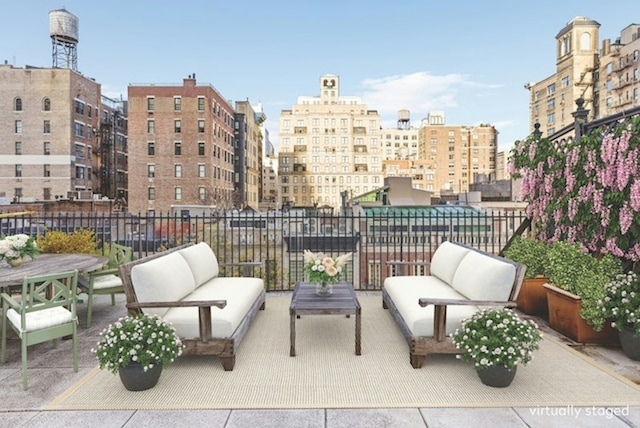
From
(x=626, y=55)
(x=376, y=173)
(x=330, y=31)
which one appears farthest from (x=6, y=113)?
(x=626, y=55)

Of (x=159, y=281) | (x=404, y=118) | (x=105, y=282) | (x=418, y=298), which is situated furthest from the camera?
(x=404, y=118)

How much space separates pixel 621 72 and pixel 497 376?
67.1 meters

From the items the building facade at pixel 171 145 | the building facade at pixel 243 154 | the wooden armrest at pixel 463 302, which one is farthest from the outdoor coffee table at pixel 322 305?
the building facade at pixel 243 154

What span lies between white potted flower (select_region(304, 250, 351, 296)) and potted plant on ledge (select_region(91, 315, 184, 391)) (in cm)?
220

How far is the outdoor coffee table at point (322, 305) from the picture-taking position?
17.2ft

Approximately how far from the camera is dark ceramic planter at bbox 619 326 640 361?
16.3 feet

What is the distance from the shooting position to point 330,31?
26984 mm

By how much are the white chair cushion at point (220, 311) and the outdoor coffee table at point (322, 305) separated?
0.70 meters

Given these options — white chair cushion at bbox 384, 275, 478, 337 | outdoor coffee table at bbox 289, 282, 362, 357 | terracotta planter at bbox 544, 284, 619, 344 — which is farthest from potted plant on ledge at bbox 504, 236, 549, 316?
outdoor coffee table at bbox 289, 282, 362, 357

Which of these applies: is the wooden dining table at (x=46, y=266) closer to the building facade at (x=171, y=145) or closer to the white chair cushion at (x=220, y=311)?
the white chair cushion at (x=220, y=311)

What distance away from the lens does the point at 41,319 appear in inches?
178

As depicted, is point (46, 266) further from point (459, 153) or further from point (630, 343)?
point (459, 153)

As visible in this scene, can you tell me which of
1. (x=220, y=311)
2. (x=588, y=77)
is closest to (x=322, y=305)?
(x=220, y=311)

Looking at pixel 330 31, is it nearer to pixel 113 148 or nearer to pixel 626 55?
pixel 113 148
